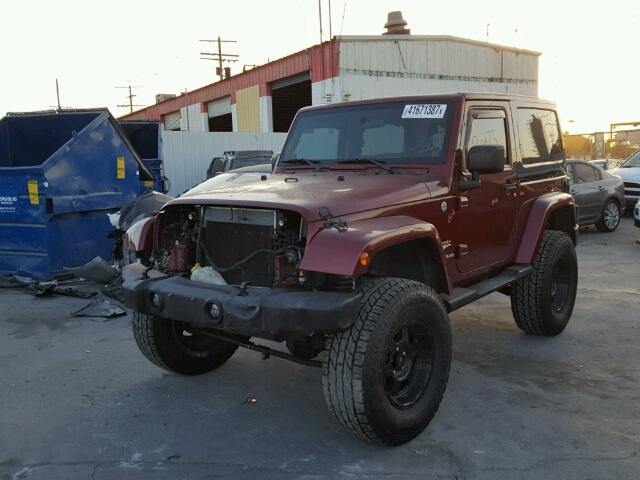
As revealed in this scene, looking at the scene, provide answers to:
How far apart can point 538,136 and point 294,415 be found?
3363 mm

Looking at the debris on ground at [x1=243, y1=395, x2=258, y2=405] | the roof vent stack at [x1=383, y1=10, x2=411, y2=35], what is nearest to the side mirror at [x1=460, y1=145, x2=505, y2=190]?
the debris on ground at [x1=243, y1=395, x2=258, y2=405]

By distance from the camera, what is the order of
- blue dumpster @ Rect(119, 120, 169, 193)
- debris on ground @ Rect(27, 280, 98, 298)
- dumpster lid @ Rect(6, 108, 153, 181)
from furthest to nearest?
blue dumpster @ Rect(119, 120, 169, 193) → dumpster lid @ Rect(6, 108, 153, 181) → debris on ground @ Rect(27, 280, 98, 298)

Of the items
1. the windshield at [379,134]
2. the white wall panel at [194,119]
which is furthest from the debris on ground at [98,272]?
the white wall panel at [194,119]

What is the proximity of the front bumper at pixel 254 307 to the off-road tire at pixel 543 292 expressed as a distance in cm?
250

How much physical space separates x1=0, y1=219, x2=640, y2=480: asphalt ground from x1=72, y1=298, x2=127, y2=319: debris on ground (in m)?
0.60

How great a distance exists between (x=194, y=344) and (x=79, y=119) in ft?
20.1

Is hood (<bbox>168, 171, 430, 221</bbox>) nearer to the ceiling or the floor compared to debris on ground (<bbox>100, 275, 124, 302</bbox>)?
nearer to the ceiling

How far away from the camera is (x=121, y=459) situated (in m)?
3.33

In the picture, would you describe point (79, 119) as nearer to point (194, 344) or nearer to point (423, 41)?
point (194, 344)

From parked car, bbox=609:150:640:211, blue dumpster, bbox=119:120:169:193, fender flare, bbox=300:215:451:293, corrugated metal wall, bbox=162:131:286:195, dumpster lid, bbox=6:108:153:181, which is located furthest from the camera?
corrugated metal wall, bbox=162:131:286:195

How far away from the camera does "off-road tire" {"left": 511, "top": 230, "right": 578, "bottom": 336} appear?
498 cm

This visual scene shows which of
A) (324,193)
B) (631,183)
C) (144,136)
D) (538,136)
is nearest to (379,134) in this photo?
(324,193)

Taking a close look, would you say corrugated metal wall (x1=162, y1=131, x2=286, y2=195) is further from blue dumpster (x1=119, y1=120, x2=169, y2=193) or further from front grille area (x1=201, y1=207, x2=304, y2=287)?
front grille area (x1=201, y1=207, x2=304, y2=287)

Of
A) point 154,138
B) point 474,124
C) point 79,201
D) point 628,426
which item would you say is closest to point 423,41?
point 154,138
